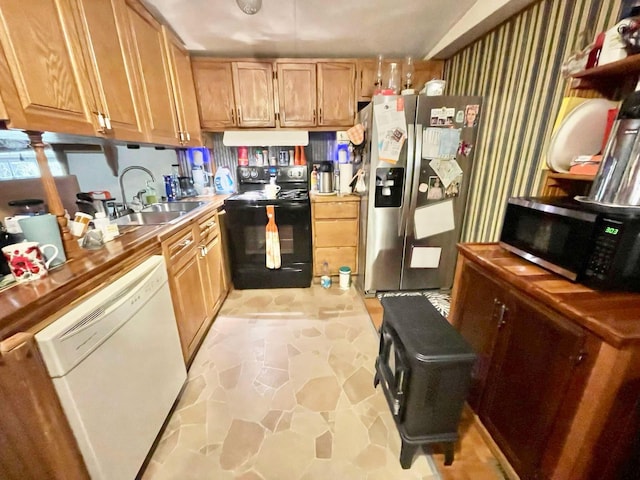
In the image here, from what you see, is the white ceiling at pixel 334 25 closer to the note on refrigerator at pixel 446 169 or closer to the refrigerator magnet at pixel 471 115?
the refrigerator magnet at pixel 471 115

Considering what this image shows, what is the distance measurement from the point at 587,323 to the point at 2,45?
6.86 ft

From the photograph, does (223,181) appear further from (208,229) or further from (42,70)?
(42,70)

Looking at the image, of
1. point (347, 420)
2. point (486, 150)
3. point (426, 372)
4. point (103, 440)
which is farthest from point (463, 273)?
point (103, 440)

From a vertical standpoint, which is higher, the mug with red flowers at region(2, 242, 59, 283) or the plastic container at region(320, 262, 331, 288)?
the mug with red flowers at region(2, 242, 59, 283)

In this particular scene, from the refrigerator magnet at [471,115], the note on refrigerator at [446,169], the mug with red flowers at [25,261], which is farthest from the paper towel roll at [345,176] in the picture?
the mug with red flowers at [25,261]

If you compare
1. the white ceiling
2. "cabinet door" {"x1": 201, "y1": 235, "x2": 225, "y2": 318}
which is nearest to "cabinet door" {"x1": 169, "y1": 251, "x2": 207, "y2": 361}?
"cabinet door" {"x1": 201, "y1": 235, "x2": 225, "y2": 318}

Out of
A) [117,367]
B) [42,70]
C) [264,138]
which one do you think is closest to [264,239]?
[264,138]

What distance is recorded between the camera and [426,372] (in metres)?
1.03

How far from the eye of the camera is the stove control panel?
296 cm

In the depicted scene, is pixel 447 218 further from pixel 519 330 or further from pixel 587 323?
pixel 587 323

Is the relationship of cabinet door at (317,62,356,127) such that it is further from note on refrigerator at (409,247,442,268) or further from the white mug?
note on refrigerator at (409,247,442,268)

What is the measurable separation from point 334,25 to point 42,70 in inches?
74.9

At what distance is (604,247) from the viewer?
82 cm

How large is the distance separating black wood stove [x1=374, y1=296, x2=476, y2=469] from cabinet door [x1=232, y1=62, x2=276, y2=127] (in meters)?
2.41
